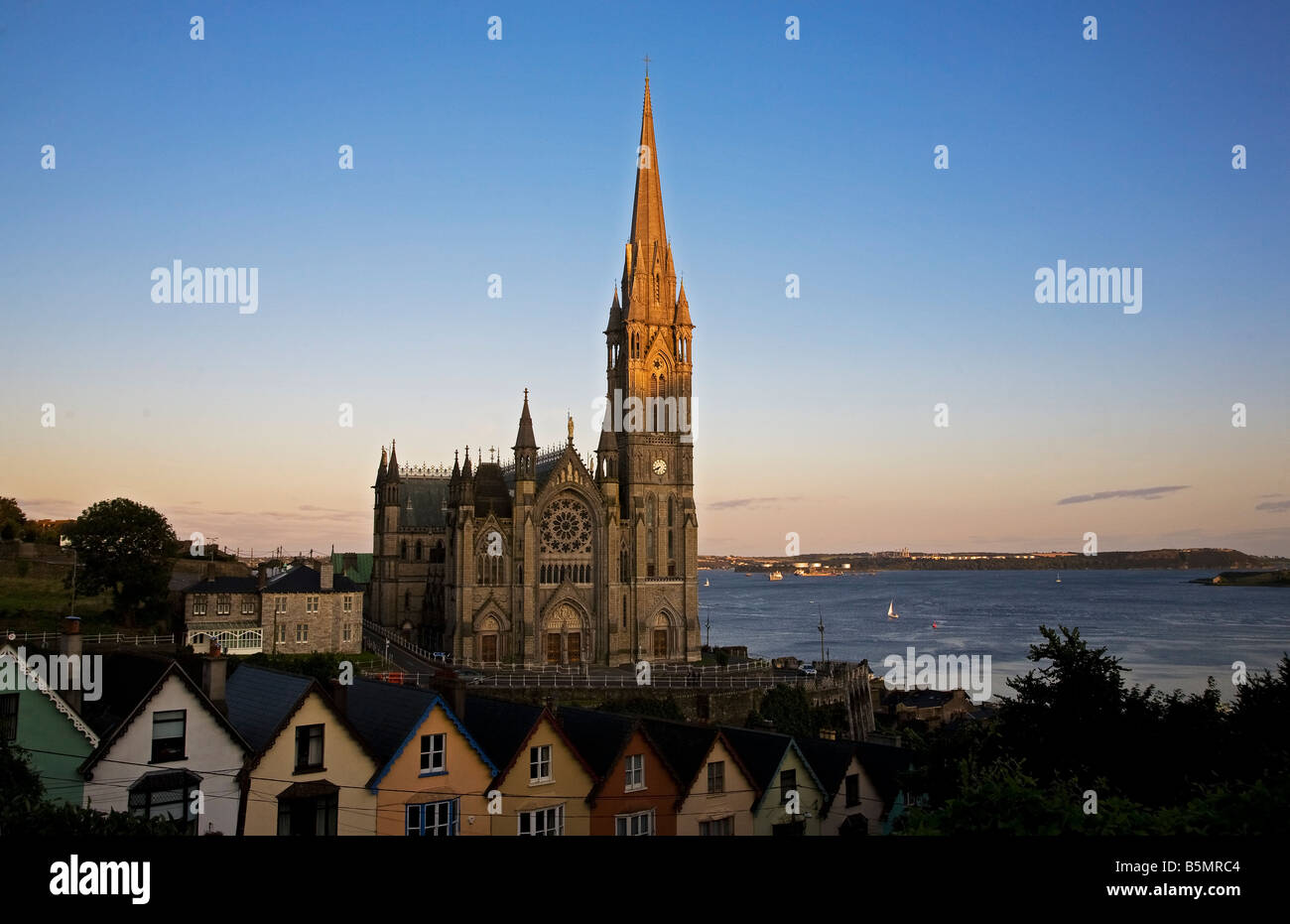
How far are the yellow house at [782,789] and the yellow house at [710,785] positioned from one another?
1.14 feet

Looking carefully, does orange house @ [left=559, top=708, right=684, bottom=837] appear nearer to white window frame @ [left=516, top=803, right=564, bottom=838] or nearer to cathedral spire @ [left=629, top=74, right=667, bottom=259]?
white window frame @ [left=516, top=803, right=564, bottom=838]

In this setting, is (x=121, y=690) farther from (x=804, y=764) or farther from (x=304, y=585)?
(x=304, y=585)

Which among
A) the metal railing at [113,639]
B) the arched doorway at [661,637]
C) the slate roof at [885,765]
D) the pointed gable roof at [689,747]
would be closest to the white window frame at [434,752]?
the pointed gable roof at [689,747]

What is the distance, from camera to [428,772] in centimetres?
2600

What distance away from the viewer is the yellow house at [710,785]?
28.3 m

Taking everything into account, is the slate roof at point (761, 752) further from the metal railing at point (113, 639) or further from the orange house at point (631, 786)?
the metal railing at point (113, 639)

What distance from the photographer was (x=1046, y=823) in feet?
47.2

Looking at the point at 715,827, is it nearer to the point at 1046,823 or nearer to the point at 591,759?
the point at 591,759

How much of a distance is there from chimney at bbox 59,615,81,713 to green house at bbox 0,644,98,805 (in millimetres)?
601

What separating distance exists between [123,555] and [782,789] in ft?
172

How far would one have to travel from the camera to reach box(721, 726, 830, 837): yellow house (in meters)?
29.4

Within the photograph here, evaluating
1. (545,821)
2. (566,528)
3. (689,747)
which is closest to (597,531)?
(566,528)

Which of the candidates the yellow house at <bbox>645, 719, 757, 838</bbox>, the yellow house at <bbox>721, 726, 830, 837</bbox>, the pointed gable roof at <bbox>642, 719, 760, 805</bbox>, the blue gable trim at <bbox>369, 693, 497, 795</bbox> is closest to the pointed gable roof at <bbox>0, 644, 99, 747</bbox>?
the blue gable trim at <bbox>369, 693, 497, 795</bbox>
